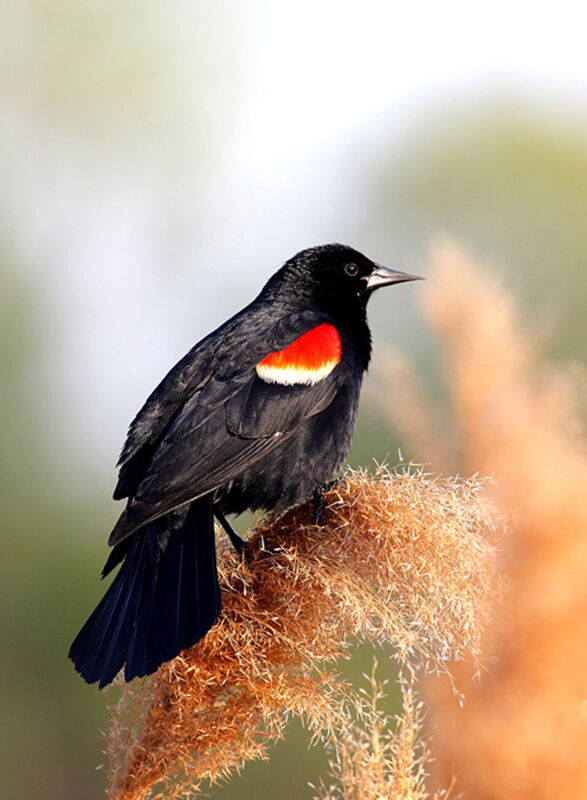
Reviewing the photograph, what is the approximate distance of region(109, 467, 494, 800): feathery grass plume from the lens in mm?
1177

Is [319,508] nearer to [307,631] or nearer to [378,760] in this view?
[307,631]

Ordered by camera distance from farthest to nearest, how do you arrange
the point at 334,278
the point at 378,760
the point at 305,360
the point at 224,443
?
the point at 334,278, the point at 305,360, the point at 224,443, the point at 378,760

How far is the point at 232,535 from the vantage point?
153 centimetres

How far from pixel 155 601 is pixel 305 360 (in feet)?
2.01

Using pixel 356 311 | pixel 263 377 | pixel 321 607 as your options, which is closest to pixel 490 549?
pixel 321 607

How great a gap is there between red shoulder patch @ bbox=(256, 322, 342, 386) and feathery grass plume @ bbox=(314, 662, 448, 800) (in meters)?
0.68

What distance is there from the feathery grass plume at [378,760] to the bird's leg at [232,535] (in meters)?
0.37

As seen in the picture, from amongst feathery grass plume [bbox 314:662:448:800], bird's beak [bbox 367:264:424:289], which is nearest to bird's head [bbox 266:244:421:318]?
bird's beak [bbox 367:264:424:289]

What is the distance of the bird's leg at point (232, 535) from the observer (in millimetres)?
1450

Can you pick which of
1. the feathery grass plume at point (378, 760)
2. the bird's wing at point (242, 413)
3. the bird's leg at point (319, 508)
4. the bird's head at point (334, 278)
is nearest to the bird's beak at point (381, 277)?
the bird's head at point (334, 278)

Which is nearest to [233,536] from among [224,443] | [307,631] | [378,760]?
[224,443]

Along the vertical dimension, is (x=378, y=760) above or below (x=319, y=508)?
below

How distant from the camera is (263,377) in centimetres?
163

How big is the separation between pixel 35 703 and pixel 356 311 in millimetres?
2077
